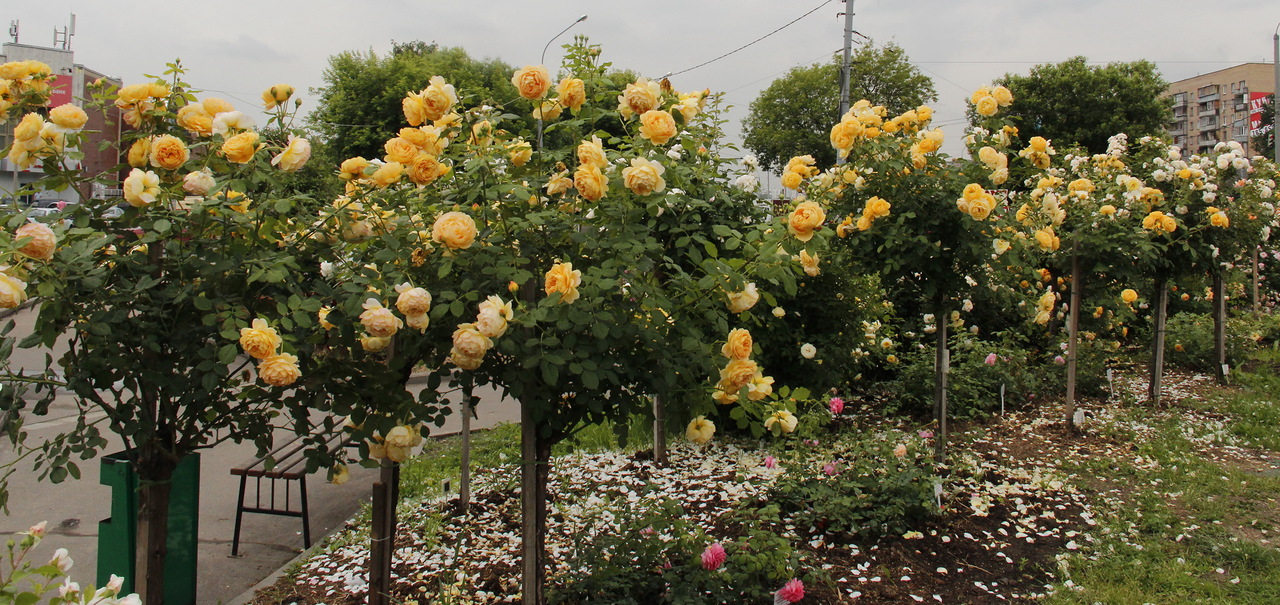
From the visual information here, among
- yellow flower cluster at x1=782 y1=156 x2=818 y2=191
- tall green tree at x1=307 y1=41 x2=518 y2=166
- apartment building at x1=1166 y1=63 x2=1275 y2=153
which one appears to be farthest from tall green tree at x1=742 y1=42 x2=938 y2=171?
apartment building at x1=1166 y1=63 x2=1275 y2=153

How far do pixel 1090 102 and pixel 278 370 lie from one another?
2999 cm

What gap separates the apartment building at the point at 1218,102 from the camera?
75.9m

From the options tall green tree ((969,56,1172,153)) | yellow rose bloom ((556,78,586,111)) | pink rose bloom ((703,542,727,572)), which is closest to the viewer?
yellow rose bloom ((556,78,586,111))

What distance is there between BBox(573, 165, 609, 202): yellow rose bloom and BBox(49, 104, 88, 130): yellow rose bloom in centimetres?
120

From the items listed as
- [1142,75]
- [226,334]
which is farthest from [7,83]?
[1142,75]

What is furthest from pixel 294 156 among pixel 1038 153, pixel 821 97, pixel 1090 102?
pixel 821 97

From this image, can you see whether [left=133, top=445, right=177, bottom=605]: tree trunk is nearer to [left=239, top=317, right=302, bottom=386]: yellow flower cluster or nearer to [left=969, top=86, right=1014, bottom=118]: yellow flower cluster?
[left=239, top=317, right=302, bottom=386]: yellow flower cluster

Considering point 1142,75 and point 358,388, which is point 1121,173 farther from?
point 1142,75

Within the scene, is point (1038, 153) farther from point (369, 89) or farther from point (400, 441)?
point (369, 89)

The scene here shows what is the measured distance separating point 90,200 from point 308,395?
0.73 metres

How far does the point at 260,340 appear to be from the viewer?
185 centimetres

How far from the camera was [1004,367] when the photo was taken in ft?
21.0

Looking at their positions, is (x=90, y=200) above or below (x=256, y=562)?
above

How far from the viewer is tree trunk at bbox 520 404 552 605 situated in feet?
8.43
